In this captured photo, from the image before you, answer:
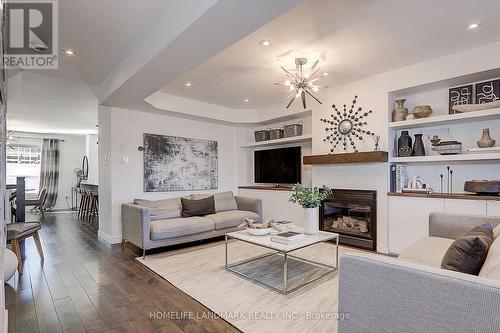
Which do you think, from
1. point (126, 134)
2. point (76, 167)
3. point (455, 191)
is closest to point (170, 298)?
point (126, 134)

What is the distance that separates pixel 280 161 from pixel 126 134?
3.04m

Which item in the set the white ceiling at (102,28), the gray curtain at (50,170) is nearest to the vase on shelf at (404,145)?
the white ceiling at (102,28)

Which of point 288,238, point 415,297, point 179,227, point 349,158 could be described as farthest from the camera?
point 349,158

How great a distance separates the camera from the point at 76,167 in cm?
938

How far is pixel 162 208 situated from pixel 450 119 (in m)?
4.27

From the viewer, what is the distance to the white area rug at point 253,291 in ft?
6.75

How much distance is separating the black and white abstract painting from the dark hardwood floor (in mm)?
1568

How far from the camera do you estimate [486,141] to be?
3205 millimetres

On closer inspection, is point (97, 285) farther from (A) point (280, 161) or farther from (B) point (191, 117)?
(A) point (280, 161)

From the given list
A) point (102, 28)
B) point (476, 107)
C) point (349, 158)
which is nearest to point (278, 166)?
point (349, 158)

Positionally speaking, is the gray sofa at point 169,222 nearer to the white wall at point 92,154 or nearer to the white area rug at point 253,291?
the white area rug at point 253,291

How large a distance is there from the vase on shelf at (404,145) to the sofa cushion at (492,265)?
2.50 m

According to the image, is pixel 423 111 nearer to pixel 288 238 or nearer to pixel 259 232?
pixel 288 238

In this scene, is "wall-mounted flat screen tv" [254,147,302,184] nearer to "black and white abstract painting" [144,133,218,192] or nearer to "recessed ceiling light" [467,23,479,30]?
"black and white abstract painting" [144,133,218,192]
